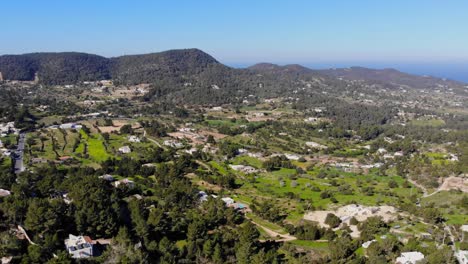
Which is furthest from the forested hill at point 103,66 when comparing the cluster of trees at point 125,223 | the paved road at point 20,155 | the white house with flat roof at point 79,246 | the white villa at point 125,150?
the white house with flat roof at point 79,246

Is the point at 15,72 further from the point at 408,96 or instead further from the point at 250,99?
the point at 408,96

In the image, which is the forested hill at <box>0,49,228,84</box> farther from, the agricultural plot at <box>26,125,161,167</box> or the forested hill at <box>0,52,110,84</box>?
the agricultural plot at <box>26,125,161,167</box>

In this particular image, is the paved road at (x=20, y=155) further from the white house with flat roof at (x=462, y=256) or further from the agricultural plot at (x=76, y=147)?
the white house with flat roof at (x=462, y=256)

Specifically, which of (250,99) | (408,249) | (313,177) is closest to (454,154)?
(313,177)

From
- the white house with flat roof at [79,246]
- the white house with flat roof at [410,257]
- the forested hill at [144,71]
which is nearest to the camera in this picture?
the white house with flat roof at [79,246]

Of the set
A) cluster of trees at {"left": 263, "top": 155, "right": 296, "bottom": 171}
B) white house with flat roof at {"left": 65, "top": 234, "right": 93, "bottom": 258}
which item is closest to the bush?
cluster of trees at {"left": 263, "top": 155, "right": 296, "bottom": 171}

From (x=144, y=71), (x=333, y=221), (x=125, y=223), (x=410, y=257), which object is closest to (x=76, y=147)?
(x=125, y=223)

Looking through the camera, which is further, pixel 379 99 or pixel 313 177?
pixel 379 99
